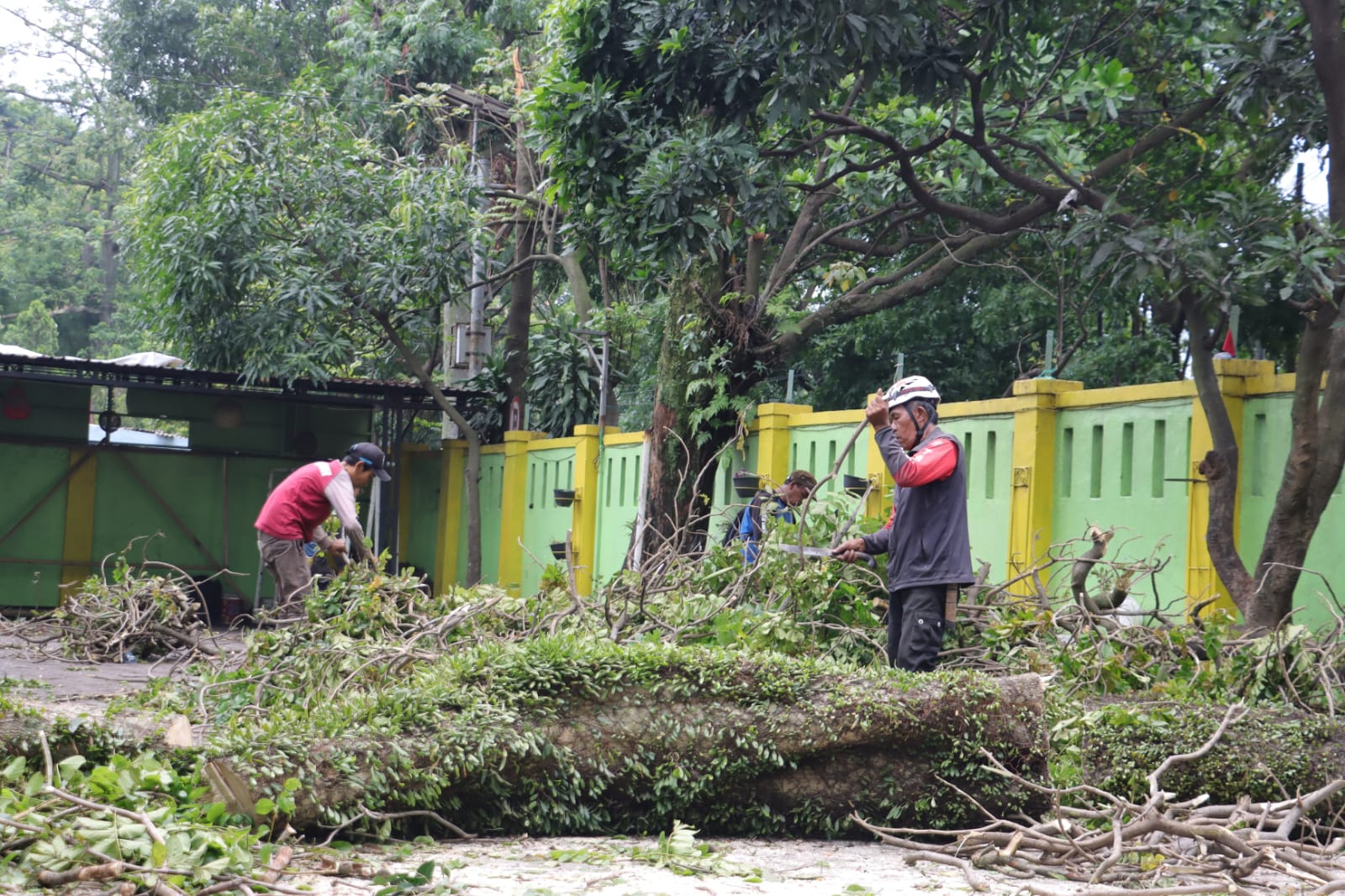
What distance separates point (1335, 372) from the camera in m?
6.51

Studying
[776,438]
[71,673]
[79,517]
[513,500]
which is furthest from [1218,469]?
[79,517]

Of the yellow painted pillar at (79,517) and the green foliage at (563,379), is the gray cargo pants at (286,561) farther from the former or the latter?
the yellow painted pillar at (79,517)

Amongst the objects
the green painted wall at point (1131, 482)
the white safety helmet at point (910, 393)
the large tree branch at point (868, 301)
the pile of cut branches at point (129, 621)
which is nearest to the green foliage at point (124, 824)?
the white safety helmet at point (910, 393)

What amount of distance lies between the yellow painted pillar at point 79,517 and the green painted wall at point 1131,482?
41.7 feet

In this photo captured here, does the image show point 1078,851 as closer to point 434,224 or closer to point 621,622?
point 621,622

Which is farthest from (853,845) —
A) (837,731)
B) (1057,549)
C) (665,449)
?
(665,449)

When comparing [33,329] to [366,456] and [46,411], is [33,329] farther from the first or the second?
[366,456]

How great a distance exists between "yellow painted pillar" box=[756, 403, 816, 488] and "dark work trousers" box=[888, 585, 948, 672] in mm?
5475

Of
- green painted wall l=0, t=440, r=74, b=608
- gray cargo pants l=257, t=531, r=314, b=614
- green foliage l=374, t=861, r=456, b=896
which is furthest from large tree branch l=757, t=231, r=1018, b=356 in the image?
green painted wall l=0, t=440, r=74, b=608

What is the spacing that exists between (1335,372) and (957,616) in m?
2.15

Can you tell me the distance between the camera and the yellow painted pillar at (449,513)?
18.2 metres

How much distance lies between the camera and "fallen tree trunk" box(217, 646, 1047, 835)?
14.7ft

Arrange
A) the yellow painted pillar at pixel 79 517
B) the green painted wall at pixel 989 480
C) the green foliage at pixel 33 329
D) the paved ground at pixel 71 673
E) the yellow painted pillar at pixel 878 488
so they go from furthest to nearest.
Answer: the green foliage at pixel 33 329 < the yellow painted pillar at pixel 79 517 < the yellow painted pillar at pixel 878 488 < the green painted wall at pixel 989 480 < the paved ground at pixel 71 673

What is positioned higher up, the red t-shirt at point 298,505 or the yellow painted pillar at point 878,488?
the yellow painted pillar at point 878,488
